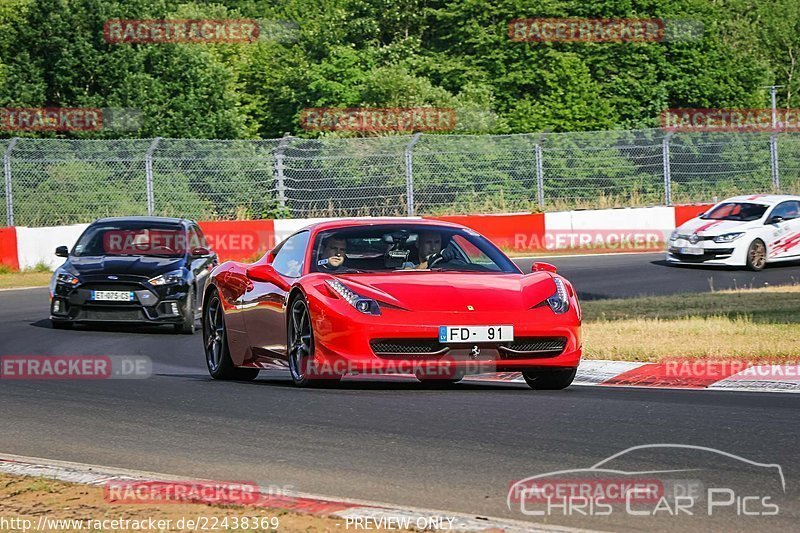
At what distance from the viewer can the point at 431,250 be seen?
11.1 m

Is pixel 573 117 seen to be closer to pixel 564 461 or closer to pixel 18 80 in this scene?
pixel 18 80

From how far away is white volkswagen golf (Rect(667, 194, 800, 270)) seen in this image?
2639 cm

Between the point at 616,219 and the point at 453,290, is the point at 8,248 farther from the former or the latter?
the point at 453,290

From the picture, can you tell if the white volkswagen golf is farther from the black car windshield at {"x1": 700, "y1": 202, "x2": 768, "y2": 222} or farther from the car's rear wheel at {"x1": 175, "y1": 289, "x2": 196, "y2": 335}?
the car's rear wheel at {"x1": 175, "y1": 289, "x2": 196, "y2": 335}

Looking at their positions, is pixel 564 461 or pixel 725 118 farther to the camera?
pixel 725 118

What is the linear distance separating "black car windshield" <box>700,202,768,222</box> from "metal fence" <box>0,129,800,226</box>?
4.57 meters

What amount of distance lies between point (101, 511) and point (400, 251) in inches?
202

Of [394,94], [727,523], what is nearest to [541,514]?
[727,523]

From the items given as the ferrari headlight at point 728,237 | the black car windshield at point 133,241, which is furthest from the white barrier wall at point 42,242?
the ferrari headlight at point 728,237

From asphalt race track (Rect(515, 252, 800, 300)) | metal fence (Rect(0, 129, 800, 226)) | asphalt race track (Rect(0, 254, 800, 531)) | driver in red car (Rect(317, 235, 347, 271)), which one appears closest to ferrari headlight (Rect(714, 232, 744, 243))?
asphalt race track (Rect(515, 252, 800, 300))

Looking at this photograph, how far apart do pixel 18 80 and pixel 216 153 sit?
53.9ft

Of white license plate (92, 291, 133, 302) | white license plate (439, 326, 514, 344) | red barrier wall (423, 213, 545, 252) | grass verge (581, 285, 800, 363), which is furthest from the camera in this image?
red barrier wall (423, 213, 545, 252)

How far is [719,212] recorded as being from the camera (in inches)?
1091

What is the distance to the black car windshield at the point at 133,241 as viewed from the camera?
17.9 m
